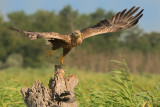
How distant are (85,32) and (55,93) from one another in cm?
189

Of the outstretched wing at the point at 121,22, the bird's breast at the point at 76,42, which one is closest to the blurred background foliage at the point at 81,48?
the outstretched wing at the point at 121,22

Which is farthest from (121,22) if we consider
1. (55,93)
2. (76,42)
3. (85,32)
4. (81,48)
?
(81,48)

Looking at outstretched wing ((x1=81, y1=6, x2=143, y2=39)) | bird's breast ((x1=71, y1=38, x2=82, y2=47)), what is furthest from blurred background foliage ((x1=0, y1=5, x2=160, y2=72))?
bird's breast ((x1=71, y1=38, x2=82, y2=47))

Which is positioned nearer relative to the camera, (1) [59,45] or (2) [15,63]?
(1) [59,45]

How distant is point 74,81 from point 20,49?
35.7 m

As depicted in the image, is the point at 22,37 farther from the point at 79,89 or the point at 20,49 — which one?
the point at 20,49

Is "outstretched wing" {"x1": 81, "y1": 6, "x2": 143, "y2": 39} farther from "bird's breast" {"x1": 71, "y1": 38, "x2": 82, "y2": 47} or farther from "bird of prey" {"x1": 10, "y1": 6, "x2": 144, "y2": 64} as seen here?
"bird's breast" {"x1": 71, "y1": 38, "x2": 82, "y2": 47}

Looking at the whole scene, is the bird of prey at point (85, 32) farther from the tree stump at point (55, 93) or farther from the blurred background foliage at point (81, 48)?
the blurred background foliage at point (81, 48)

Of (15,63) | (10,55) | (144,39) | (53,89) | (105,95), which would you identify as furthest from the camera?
(144,39)

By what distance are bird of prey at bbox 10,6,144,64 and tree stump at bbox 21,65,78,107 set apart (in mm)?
661

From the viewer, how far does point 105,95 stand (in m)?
5.38

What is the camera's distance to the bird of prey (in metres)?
5.03

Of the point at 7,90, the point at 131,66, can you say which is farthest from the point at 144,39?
the point at 7,90

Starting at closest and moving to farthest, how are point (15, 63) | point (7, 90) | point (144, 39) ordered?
point (7, 90)
point (15, 63)
point (144, 39)
